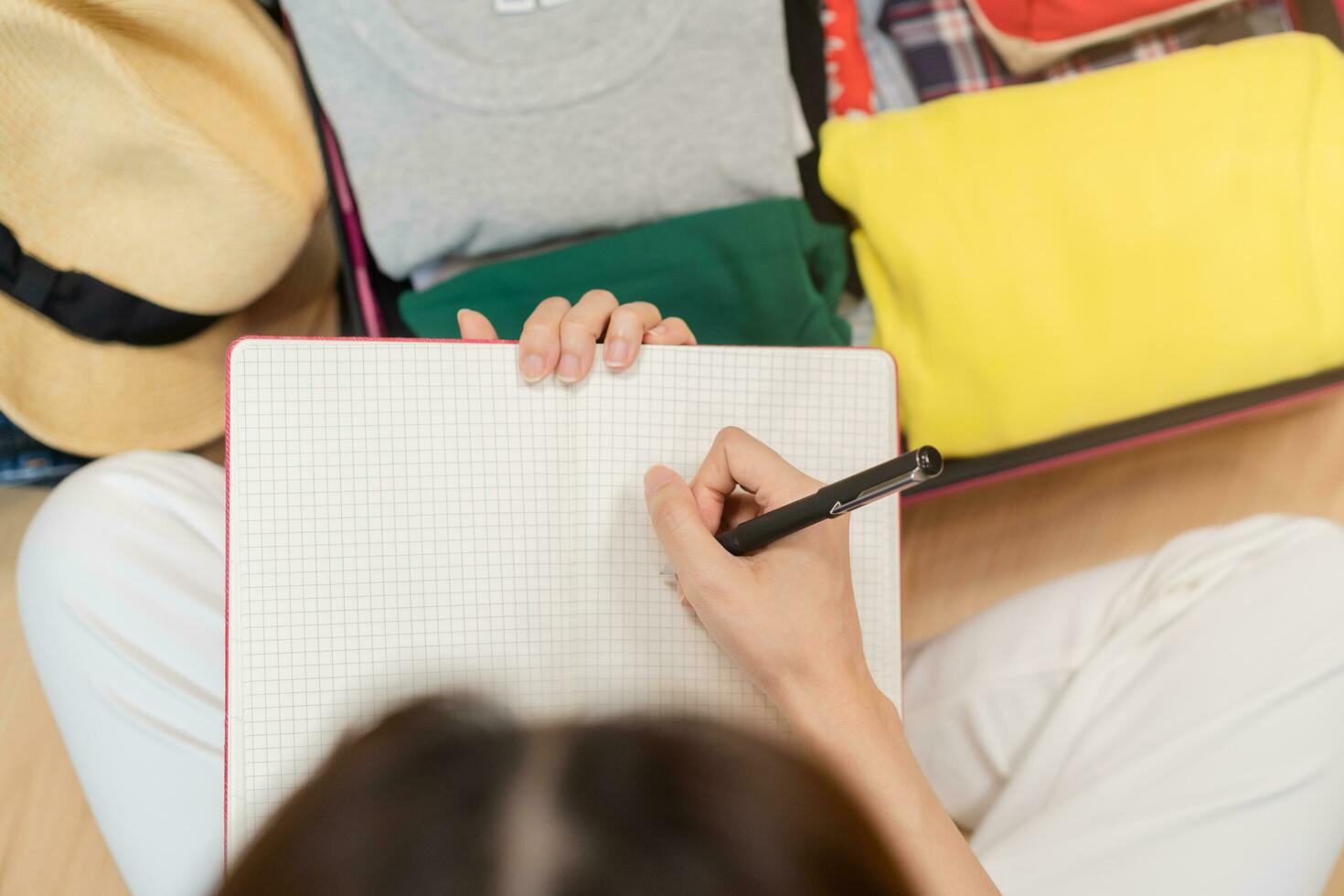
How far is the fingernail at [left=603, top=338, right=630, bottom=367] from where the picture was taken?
48cm

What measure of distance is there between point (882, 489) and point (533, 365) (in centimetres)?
19

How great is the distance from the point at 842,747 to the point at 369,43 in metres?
0.61

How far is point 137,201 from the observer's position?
687mm

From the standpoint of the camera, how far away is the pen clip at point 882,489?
37 centimetres

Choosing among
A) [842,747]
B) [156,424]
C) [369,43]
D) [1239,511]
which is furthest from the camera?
[1239,511]

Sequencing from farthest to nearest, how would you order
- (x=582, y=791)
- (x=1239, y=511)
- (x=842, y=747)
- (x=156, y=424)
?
1. (x=1239, y=511)
2. (x=156, y=424)
3. (x=842, y=747)
4. (x=582, y=791)

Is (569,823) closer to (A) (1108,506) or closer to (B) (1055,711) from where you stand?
(B) (1055,711)

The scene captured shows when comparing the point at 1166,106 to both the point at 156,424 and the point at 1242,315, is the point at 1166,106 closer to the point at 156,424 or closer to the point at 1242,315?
the point at 1242,315

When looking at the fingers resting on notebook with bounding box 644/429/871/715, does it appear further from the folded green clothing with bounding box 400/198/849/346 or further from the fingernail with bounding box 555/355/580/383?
the folded green clothing with bounding box 400/198/849/346

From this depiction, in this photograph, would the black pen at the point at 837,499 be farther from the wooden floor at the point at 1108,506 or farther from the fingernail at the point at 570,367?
the wooden floor at the point at 1108,506

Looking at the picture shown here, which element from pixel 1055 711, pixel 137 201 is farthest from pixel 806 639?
pixel 137 201

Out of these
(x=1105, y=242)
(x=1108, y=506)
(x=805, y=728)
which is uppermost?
(x=1105, y=242)

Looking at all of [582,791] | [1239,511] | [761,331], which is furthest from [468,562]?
[1239,511]

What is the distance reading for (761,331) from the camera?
74cm
